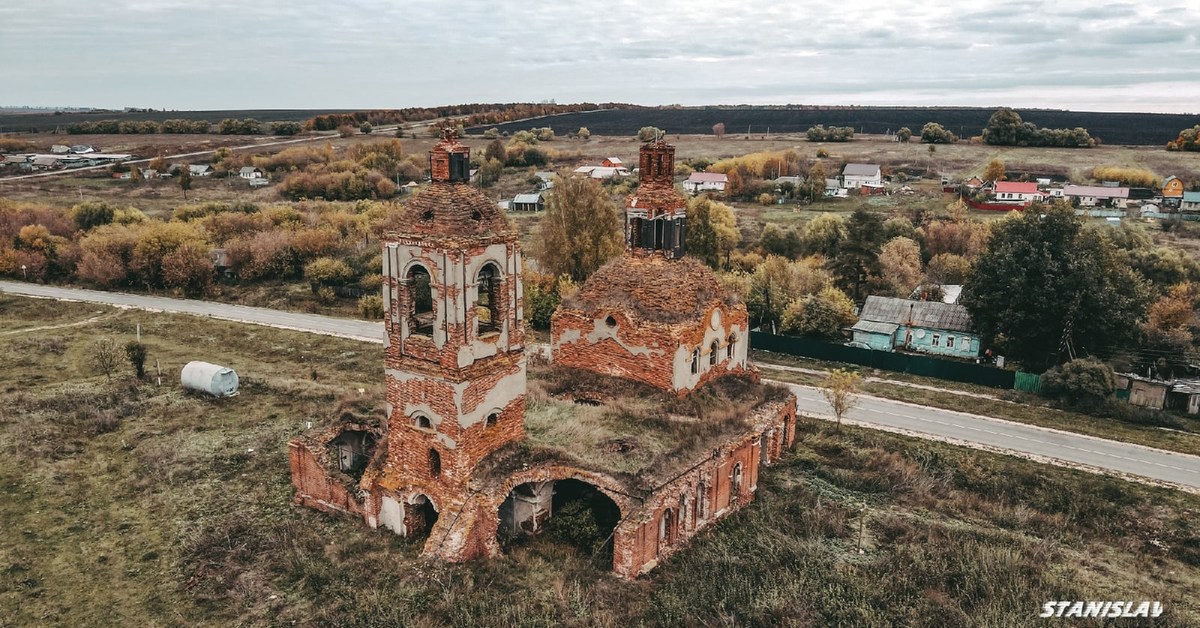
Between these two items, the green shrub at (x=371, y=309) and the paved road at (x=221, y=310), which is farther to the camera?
the green shrub at (x=371, y=309)

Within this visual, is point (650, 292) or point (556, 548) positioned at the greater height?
point (650, 292)

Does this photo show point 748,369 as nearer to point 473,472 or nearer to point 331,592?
point 473,472

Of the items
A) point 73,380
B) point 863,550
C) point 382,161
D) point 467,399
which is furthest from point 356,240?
point 863,550

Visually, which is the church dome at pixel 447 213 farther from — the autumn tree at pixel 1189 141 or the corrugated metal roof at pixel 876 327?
the autumn tree at pixel 1189 141

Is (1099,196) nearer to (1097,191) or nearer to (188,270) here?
(1097,191)

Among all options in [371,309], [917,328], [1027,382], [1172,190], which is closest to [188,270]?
[371,309]

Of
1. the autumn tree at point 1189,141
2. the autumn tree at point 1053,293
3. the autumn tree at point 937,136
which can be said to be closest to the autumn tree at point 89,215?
the autumn tree at point 1053,293
